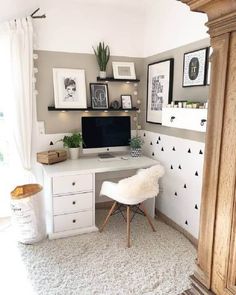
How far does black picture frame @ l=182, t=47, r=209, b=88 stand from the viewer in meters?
2.32

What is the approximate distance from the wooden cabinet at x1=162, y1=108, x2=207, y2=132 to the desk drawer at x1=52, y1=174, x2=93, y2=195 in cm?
100

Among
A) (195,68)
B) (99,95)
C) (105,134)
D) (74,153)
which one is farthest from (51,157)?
(195,68)

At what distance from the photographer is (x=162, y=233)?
9.30ft

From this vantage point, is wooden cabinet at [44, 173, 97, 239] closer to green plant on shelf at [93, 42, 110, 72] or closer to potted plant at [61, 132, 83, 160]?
potted plant at [61, 132, 83, 160]

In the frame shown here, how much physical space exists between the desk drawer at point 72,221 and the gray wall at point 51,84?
1006 mm

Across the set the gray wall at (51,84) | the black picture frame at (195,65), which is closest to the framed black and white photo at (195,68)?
the black picture frame at (195,65)

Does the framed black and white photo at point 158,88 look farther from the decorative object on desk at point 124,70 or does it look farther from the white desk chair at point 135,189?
the white desk chair at point 135,189

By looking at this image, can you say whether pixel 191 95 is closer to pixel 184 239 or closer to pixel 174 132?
pixel 174 132

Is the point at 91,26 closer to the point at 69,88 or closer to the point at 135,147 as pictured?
the point at 69,88

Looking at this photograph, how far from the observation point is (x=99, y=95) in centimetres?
324

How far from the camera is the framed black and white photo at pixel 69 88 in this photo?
3021 millimetres

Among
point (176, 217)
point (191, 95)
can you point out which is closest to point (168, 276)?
point (176, 217)

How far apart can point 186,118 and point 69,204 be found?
1432 mm

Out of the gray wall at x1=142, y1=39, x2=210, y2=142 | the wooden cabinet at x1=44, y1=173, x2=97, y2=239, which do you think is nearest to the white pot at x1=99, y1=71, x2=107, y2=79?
the gray wall at x1=142, y1=39, x2=210, y2=142
